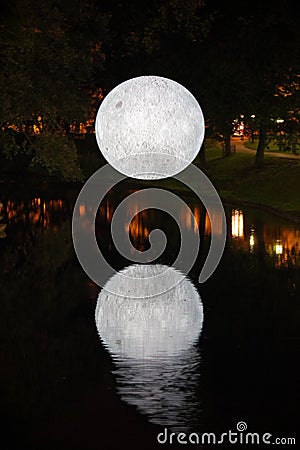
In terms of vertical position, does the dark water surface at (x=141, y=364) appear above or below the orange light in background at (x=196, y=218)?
below

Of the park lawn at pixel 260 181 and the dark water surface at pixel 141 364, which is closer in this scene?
the dark water surface at pixel 141 364

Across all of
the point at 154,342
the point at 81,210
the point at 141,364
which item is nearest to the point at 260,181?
the point at 81,210

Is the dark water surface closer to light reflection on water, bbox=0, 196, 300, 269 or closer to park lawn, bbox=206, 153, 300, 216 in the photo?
light reflection on water, bbox=0, 196, 300, 269

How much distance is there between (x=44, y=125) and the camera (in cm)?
A: 3606

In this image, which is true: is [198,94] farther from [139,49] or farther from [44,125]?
[44,125]

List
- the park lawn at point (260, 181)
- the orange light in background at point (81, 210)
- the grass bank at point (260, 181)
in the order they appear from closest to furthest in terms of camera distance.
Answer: the orange light in background at point (81, 210) < the grass bank at point (260, 181) < the park lawn at point (260, 181)

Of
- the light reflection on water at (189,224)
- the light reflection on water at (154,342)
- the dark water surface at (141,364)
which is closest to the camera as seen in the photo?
the dark water surface at (141,364)

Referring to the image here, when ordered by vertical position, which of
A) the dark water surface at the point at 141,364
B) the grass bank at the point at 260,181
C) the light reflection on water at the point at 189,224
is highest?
the grass bank at the point at 260,181

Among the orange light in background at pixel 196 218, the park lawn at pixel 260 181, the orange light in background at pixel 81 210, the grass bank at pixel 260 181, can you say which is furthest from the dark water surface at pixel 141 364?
the park lawn at pixel 260 181

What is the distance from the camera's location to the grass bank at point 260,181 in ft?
133

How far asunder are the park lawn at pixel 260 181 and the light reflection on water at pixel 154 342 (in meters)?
17.4

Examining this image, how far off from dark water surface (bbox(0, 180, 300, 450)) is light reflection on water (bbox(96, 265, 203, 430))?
33 mm

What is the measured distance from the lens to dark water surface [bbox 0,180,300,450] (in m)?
9.81

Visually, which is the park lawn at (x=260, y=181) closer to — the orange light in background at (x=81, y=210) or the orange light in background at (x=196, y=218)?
the orange light in background at (x=196, y=218)
